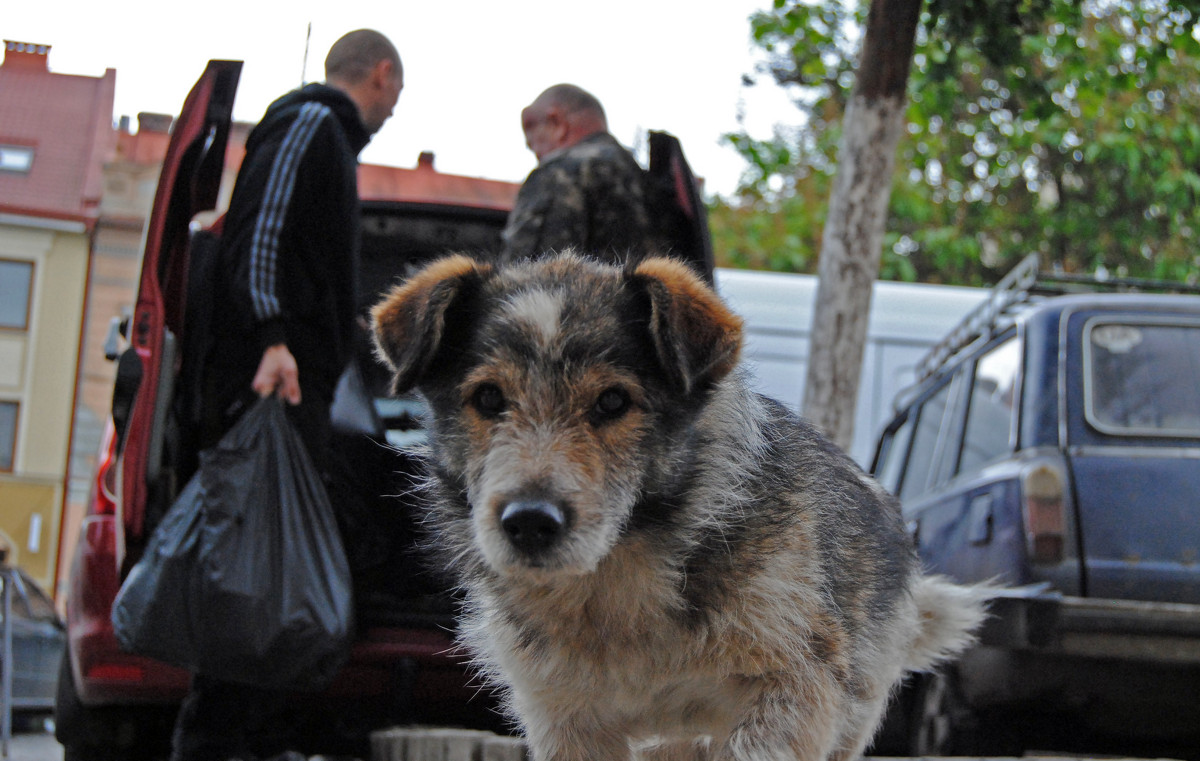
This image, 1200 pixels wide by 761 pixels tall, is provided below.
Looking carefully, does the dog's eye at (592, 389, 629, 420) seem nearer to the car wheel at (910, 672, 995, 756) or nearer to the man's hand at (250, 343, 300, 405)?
the man's hand at (250, 343, 300, 405)

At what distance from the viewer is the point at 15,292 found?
19.1 metres

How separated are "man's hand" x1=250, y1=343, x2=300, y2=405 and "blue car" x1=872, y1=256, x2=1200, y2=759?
2910 millimetres

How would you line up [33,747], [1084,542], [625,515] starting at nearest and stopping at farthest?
[625,515] → [1084,542] → [33,747]

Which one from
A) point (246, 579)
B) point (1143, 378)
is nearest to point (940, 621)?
point (1143, 378)

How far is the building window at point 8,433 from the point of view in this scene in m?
19.1

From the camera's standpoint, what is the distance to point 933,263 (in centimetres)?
2298

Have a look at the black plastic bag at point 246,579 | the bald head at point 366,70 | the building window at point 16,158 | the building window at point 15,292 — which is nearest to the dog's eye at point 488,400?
the black plastic bag at point 246,579

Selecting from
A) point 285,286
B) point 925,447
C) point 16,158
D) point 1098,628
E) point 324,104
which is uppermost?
point 16,158

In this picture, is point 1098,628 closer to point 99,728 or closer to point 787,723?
point 787,723

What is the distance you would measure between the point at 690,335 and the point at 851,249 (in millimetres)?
4743

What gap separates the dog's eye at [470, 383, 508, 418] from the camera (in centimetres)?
312

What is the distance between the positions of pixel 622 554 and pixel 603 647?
24 centimetres

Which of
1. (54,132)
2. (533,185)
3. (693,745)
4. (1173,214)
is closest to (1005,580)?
(693,745)

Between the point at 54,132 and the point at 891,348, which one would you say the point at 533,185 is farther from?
the point at 54,132
